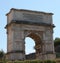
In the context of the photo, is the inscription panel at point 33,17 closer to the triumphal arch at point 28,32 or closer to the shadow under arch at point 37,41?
the triumphal arch at point 28,32

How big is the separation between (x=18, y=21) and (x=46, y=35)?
397 centimetres

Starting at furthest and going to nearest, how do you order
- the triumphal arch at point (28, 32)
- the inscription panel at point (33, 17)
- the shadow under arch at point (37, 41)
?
the shadow under arch at point (37, 41)
the inscription panel at point (33, 17)
the triumphal arch at point (28, 32)

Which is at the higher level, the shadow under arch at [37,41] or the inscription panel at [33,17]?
the inscription panel at [33,17]

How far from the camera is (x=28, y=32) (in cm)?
2797

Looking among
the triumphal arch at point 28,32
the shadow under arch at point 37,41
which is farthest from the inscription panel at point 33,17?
the shadow under arch at point 37,41

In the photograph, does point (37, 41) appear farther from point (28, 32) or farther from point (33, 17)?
point (33, 17)

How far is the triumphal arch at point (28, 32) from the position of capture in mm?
26953

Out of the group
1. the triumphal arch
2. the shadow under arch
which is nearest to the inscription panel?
the triumphal arch

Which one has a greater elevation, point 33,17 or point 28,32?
point 33,17

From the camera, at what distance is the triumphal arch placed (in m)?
27.0

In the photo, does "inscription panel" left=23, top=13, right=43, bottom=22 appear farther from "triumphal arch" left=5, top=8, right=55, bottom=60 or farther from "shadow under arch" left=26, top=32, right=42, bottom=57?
"shadow under arch" left=26, top=32, right=42, bottom=57

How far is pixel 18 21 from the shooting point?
89.8ft

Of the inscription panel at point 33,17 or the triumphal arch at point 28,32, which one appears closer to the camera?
the triumphal arch at point 28,32

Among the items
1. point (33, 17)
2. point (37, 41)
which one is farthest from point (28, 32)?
point (37, 41)
